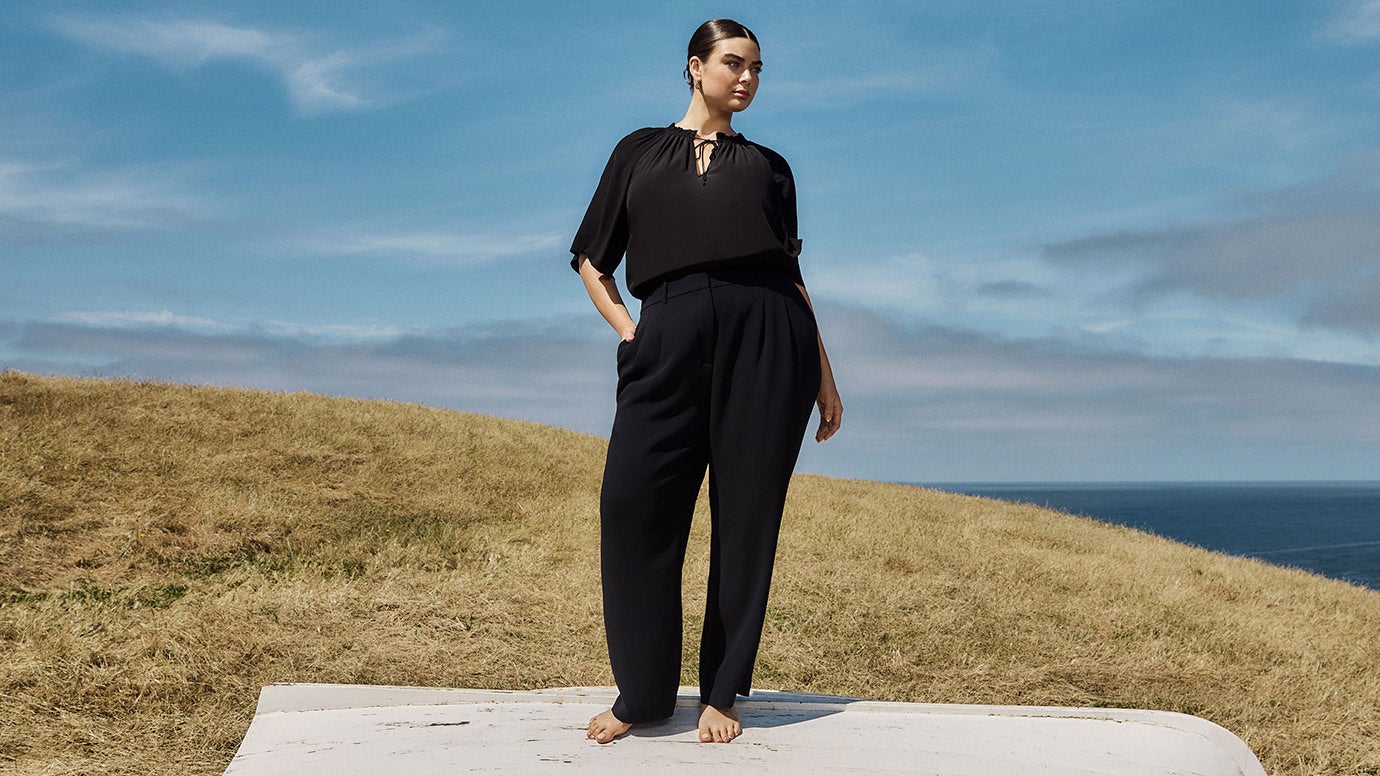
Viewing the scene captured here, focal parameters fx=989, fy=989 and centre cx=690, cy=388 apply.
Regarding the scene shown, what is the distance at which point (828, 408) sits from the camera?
4.31 m

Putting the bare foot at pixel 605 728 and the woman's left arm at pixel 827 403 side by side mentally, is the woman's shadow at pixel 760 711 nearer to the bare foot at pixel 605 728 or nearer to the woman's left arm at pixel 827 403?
the bare foot at pixel 605 728

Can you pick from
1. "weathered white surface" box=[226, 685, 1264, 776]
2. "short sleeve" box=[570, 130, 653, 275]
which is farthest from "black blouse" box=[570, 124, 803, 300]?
"weathered white surface" box=[226, 685, 1264, 776]

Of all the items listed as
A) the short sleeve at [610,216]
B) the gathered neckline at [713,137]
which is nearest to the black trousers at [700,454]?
the short sleeve at [610,216]

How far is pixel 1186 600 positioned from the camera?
10.5m

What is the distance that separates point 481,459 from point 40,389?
6.24 metres

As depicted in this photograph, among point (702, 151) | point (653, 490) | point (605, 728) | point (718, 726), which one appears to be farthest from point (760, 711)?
point (702, 151)

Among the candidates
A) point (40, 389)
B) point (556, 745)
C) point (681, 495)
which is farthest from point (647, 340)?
point (40, 389)

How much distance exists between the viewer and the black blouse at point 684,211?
390 centimetres

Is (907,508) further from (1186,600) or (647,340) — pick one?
(647,340)

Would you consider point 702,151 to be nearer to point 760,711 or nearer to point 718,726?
point 718,726

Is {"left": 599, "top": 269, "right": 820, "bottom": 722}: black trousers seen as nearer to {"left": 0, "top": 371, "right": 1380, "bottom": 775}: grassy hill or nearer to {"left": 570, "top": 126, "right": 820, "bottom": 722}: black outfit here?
{"left": 570, "top": 126, "right": 820, "bottom": 722}: black outfit

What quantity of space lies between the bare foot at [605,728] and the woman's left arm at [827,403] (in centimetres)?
147

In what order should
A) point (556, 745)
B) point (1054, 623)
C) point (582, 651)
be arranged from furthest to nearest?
point (1054, 623) → point (582, 651) → point (556, 745)

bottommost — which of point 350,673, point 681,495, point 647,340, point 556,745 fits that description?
point 350,673
